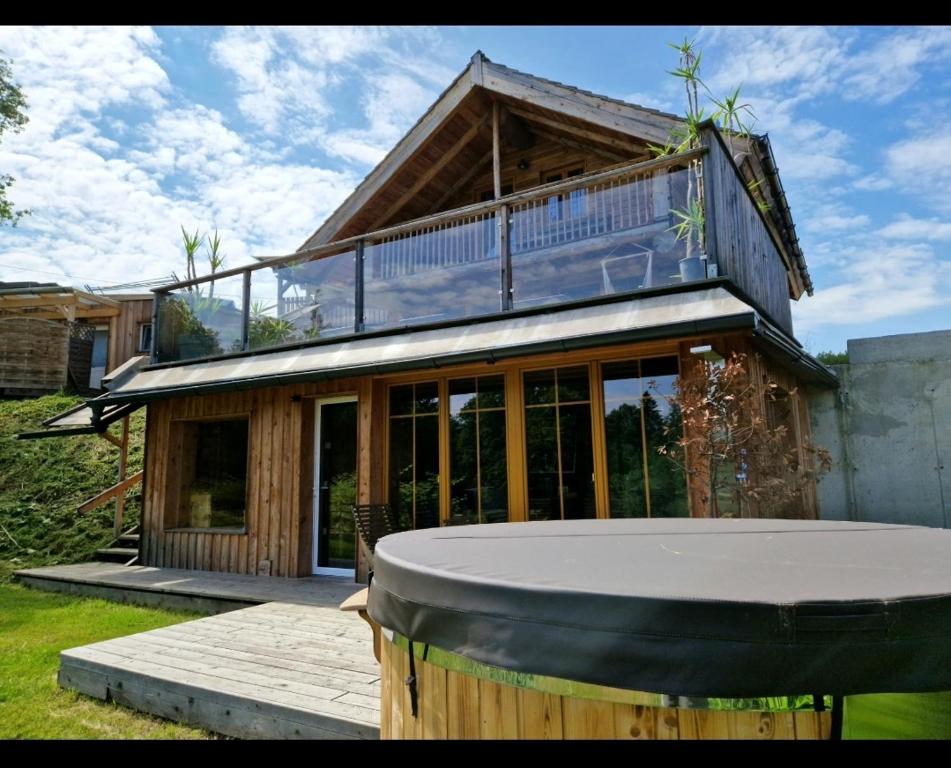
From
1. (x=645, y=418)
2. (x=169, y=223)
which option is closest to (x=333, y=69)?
A: (x=169, y=223)

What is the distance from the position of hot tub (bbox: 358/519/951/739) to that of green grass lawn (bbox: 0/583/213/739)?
8.10ft

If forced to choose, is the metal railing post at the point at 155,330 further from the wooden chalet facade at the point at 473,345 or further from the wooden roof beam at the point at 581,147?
the wooden roof beam at the point at 581,147

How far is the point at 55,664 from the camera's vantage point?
4.45 meters

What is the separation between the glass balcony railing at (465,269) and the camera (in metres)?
5.45

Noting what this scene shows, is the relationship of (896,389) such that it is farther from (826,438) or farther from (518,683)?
(518,683)

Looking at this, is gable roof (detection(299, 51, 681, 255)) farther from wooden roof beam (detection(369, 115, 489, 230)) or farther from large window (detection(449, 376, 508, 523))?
large window (detection(449, 376, 508, 523))

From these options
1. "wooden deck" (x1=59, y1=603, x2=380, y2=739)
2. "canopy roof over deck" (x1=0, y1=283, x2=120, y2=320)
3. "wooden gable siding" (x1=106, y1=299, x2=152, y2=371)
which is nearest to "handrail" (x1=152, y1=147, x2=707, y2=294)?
"wooden deck" (x1=59, y1=603, x2=380, y2=739)

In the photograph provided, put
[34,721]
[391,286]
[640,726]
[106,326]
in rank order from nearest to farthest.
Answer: [640,726], [34,721], [391,286], [106,326]

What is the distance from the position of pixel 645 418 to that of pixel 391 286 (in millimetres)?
3311

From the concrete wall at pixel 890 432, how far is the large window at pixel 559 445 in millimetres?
4026

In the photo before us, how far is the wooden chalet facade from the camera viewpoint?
17.2ft

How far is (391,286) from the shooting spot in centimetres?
676

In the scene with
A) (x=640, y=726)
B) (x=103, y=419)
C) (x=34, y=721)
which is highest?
(x=103, y=419)

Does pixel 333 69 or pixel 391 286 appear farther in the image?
pixel 333 69
